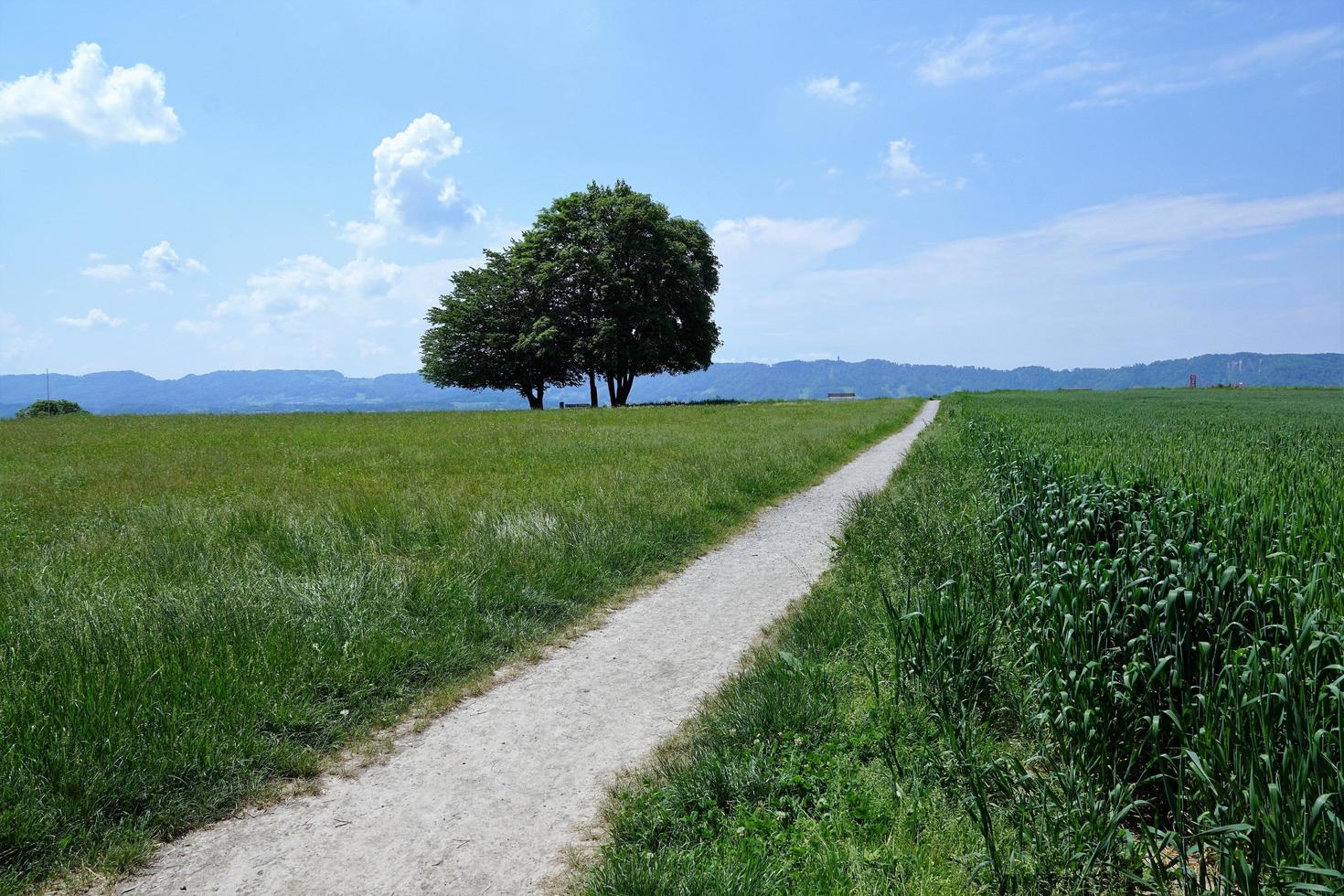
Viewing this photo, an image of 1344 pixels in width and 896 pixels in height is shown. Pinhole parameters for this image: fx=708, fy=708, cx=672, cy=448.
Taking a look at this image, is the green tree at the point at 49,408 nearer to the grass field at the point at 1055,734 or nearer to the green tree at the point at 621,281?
the green tree at the point at 621,281

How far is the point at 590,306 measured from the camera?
52.5 metres

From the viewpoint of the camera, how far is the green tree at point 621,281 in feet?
166

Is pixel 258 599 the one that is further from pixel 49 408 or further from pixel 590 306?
pixel 49 408

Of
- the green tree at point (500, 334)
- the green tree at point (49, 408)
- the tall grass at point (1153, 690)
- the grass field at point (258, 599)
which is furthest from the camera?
the green tree at point (49, 408)

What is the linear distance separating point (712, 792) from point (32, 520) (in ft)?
40.7

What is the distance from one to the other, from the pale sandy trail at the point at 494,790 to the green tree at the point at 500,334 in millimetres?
47376

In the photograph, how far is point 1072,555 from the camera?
4.72 metres

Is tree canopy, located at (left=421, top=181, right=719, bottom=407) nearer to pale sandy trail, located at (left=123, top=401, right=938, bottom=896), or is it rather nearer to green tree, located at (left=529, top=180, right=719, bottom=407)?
green tree, located at (left=529, top=180, right=719, bottom=407)

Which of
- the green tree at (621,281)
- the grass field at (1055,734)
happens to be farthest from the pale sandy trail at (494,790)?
the green tree at (621,281)

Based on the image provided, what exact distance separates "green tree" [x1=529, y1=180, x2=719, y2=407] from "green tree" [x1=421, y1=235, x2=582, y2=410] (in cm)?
124

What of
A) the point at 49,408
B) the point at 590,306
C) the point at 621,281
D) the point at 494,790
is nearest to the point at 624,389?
the point at 590,306

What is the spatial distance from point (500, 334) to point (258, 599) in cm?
5127

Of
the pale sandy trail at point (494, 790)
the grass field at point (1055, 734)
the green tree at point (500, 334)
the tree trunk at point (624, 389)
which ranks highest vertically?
the green tree at point (500, 334)

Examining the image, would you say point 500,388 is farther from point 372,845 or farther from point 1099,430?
point 372,845
